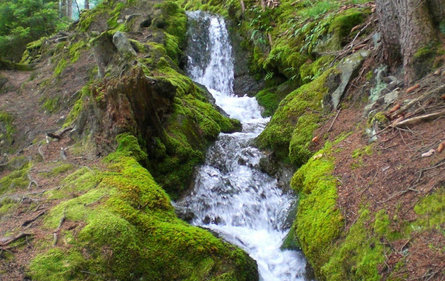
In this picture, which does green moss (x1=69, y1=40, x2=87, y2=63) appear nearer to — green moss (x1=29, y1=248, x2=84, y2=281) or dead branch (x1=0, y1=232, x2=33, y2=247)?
dead branch (x1=0, y1=232, x2=33, y2=247)

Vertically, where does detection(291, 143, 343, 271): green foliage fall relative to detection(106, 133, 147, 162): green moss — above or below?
below

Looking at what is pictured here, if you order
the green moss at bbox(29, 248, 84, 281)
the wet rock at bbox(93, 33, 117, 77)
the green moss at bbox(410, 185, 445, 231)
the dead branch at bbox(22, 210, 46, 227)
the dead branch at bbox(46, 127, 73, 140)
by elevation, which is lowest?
the green moss at bbox(410, 185, 445, 231)

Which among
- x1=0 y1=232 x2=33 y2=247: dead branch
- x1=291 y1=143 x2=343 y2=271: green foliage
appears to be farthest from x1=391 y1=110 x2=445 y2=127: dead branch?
x1=0 y1=232 x2=33 y2=247: dead branch

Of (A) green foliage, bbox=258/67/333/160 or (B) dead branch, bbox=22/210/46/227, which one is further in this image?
(A) green foliage, bbox=258/67/333/160

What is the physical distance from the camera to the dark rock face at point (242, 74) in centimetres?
1366

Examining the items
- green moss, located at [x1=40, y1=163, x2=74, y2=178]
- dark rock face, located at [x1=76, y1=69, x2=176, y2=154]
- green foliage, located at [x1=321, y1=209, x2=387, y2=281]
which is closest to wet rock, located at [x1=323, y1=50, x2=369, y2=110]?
green foliage, located at [x1=321, y1=209, x2=387, y2=281]

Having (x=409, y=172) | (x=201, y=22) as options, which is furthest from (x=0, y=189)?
(x=201, y=22)

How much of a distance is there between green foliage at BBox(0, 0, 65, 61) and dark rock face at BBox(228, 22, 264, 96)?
432 inches

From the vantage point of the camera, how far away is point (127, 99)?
23.0ft

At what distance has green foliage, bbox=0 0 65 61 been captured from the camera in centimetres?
1902

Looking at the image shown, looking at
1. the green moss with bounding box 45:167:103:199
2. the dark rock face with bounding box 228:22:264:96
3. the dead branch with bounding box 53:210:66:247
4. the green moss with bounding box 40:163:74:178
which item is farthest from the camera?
the dark rock face with bounding box 228:22:264:96

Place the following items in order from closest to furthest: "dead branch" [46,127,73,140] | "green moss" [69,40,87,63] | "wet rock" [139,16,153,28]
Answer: "dead branch" [46,127,73,140] < "green moss" [69,40,87,63] < "wet rock" [139,16,153,28]

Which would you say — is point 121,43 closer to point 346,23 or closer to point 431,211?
point 346,23

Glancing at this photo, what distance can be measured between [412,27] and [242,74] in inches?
369
